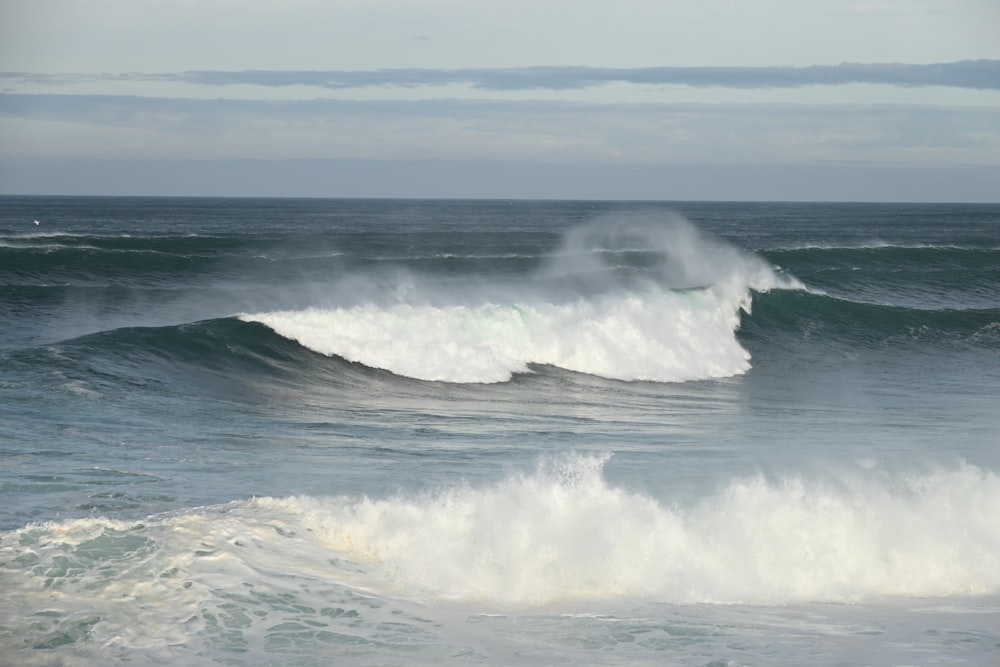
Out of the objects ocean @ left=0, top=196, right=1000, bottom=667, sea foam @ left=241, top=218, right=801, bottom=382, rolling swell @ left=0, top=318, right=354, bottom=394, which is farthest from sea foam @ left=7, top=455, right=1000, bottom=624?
sea foam @ left=241, top=218, right=801, bottom=382

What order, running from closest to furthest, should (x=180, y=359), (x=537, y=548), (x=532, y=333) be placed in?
(x=537, y=548)
(x=180, y=359)
(x=532, y=333)

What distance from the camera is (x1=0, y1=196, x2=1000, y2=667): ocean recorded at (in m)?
6.95

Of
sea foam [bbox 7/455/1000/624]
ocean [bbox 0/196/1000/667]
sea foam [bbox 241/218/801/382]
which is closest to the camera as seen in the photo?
ocean [bbox 0/196/1000/667]

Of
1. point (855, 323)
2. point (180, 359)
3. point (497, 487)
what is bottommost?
point (497, 487)

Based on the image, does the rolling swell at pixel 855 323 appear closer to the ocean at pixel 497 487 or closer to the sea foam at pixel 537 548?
the ocean at pixel 497 487

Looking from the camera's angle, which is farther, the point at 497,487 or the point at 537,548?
the point at 497,487

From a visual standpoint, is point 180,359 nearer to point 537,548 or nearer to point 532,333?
point 532,333

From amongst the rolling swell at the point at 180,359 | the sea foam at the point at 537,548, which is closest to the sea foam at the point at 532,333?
the rolling swell at the point at 180,359

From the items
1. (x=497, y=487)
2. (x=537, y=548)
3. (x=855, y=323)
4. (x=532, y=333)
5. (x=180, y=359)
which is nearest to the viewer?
(x=537, y=548)

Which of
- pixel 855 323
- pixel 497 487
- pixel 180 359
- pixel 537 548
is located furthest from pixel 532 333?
pixel 537 548

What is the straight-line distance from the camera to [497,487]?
31.2ft

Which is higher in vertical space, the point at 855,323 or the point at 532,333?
the point at 855,323

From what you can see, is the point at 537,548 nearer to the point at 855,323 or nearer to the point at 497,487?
the point at 497,487

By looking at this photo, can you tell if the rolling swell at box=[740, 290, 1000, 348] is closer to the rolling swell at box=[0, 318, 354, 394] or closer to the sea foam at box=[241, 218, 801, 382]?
the sea foam at box=[241, 218, 801, 382]
